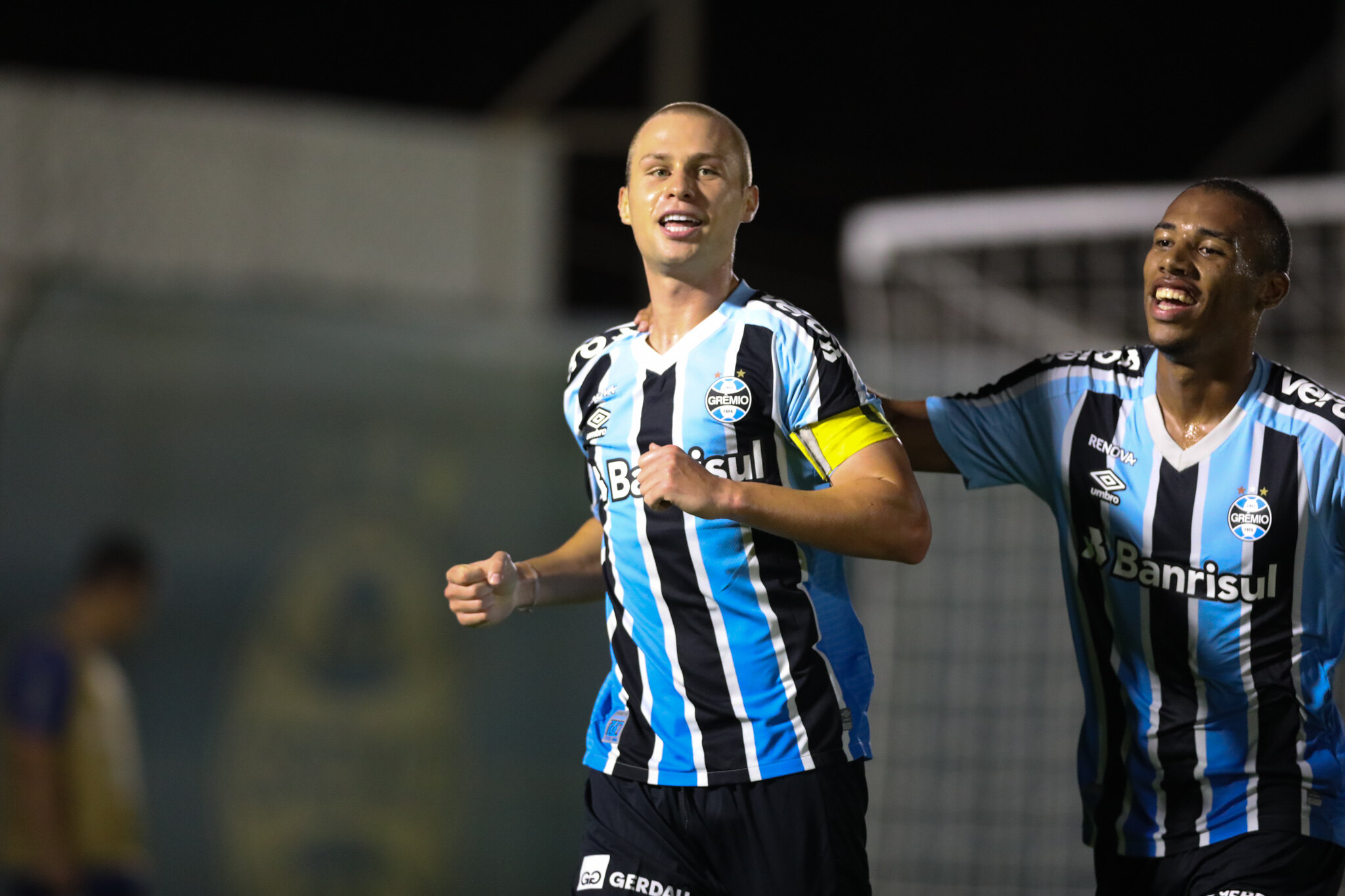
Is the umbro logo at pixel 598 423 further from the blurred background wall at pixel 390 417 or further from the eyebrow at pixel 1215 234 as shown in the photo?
the blurred background wall at pixel 390 417

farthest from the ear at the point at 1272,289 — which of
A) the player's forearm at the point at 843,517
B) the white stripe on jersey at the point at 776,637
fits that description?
the white stripe on jersey at the point at 776,637

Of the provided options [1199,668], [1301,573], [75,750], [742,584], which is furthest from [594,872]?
[75,750]

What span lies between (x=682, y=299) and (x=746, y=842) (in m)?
1.08

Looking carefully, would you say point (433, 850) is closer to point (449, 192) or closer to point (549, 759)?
point (549, 759)

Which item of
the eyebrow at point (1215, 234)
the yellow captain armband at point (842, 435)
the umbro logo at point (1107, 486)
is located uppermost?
the eyebrow at point (1215, 234)

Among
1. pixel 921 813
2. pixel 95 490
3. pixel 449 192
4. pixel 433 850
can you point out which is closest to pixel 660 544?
pixel 921 813

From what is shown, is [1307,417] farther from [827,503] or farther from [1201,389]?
[827,503]

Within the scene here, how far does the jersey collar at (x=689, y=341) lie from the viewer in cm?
309

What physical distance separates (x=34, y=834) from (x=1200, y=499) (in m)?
5.77

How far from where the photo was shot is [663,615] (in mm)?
3053

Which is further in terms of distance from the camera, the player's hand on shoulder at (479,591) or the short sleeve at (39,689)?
the short sleeve at (39,689)

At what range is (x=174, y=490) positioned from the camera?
8.05 m

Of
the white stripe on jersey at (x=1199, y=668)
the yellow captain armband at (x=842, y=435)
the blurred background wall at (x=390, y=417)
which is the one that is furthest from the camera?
the blurred background wall at (x=390, y=417)

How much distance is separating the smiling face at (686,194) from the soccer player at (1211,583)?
0.86m
